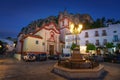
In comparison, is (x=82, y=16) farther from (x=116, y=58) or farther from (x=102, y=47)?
(x=116, y=58)

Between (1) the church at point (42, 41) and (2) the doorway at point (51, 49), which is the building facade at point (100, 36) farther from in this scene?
(2) the doorway at point (51, 49)

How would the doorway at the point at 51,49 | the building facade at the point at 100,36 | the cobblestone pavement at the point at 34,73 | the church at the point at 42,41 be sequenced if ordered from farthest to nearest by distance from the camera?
1. the doorway at the point at 51,49
2. the building facade at the point at 100,36
3. the church at the point at 42,41
4. the cobblestone pavement at the point at 34,73

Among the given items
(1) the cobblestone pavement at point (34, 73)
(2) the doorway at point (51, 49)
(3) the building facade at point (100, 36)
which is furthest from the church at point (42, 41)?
(1) the cobblestone pavement at point (34, 73)

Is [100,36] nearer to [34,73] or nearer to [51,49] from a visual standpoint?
[51,49]

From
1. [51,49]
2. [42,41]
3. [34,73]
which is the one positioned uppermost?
[42,41]

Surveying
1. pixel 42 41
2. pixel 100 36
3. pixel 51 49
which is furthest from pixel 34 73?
pixel 100 36

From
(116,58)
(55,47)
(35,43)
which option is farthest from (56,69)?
(55,47)

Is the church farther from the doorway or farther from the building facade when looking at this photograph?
the building facade

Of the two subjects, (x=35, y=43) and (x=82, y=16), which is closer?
(x=35, y=43)

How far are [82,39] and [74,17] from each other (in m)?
28.8

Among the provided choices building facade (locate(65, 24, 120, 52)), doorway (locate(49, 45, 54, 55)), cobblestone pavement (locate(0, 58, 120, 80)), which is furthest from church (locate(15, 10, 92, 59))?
cobblestone pavement (locate(0, 58, 120, 80))

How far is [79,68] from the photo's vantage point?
11.4 metres

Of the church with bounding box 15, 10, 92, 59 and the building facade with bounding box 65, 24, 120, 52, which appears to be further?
the building facade with bounding box 65, 24, 120, 52

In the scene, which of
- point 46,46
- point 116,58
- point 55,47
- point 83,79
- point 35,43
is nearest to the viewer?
point 83,79
